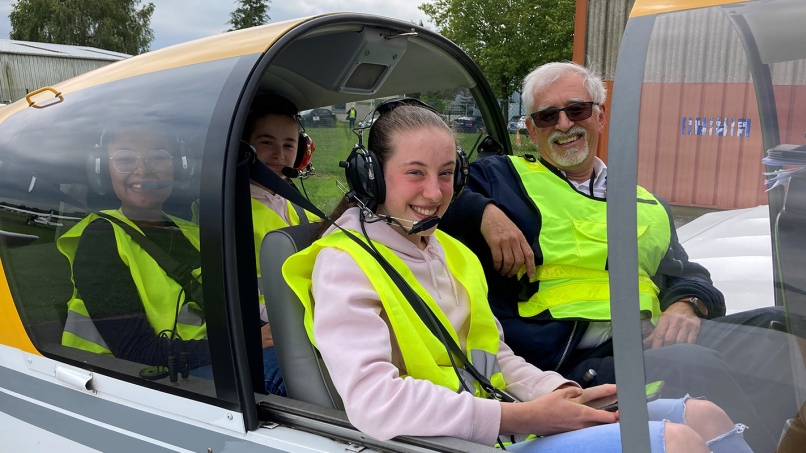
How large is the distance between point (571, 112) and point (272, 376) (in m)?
1.34

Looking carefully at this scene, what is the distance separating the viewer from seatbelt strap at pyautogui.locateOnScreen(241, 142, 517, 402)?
4.92ft

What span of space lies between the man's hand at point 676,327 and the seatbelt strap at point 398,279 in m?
0.55

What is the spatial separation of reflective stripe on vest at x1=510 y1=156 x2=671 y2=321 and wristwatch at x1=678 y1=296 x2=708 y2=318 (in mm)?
859

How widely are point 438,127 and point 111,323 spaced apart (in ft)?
3.31

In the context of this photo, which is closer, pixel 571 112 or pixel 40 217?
pixel 40 217

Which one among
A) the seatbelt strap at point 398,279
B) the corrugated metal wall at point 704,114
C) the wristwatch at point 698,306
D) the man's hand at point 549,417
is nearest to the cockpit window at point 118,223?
the seatbelt strap at point 398,279

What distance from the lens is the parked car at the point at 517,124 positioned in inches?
96.4

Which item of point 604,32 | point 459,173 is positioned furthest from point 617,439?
point 604,32

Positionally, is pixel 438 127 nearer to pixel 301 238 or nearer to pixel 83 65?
pixel 301 238

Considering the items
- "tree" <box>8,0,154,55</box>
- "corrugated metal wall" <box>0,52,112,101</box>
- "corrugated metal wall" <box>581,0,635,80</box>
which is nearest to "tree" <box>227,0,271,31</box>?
"tree" <box>8,0,154,55</box>

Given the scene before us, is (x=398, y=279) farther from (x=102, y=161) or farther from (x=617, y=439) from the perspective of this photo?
(x=102, y=161)

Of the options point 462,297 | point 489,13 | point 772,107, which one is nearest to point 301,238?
point 462,297

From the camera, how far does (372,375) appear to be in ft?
4.29

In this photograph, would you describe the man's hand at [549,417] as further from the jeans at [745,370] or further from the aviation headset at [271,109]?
the aviation headset at [271,109]
